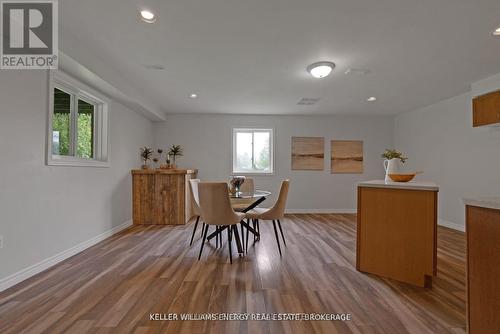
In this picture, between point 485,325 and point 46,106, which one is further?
point 46,106

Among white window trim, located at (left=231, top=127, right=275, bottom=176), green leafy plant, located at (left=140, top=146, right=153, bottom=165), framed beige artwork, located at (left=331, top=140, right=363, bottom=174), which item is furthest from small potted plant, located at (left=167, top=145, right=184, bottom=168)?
framed beige artwork, located at (left=331, top=140, right=363, bottom=174)

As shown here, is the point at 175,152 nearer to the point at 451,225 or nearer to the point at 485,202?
the point at 485,202

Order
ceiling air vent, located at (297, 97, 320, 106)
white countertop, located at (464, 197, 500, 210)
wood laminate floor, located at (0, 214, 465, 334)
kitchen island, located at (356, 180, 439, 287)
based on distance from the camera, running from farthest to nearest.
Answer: ceiling air vent, located at (297, 97, 320, 106) < kitchen island, located at (356, 180, 439, 287) < wood laminate floor, located at (0, 214, 465, 334) < white countertop, located at (464, 197, 500, 210)

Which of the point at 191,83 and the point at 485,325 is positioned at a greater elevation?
the point at 191,83

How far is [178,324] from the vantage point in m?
1.49

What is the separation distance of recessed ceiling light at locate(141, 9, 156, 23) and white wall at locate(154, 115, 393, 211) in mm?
3467

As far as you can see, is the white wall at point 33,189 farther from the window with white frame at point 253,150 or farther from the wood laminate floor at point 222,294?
the window with white frame at point 253,150

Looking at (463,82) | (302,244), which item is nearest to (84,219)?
(302,244)

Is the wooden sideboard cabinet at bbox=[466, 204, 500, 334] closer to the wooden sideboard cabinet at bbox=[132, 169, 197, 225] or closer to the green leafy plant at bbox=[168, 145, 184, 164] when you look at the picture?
the wooden sideboard cabinet at bbox=[132, 169, 197, 225]

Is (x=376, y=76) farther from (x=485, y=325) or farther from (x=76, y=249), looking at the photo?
(x=76, y=249)

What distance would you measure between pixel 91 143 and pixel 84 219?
1.16m

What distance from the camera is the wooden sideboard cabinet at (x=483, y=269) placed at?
3.34 feet

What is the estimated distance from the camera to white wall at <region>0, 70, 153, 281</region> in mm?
1896

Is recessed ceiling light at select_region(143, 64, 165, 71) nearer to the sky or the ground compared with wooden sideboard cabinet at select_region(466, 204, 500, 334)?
nearer to the sky
